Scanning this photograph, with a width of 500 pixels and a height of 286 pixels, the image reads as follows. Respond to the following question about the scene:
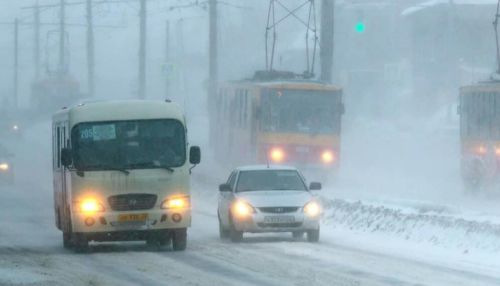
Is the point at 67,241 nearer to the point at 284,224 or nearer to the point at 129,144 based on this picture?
the point at 129,144

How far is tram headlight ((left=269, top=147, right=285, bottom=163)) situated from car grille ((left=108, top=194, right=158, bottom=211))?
64.4 feet

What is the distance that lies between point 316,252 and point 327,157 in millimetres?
20150

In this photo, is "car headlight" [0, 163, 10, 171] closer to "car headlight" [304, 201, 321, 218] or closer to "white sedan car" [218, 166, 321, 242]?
"white sedan car" [218, 166, 321, 242]

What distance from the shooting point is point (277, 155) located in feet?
138

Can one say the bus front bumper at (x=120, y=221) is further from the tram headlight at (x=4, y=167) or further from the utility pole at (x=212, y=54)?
the utility pole at (x=212, y=54)

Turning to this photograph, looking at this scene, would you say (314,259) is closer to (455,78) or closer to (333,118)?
(333,118)

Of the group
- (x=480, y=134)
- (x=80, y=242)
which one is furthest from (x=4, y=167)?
(x=80, y=242)

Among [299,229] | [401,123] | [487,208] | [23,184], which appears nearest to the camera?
[299,229]

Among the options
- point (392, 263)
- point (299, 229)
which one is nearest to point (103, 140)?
point (299, 229)

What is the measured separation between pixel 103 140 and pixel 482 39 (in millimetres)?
67636

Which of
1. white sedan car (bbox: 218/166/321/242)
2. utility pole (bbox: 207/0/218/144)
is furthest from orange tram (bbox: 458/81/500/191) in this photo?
utility pole (bbox: 207/0/218/144)

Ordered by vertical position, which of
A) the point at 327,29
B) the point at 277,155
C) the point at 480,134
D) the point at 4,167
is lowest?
the point at 4,167

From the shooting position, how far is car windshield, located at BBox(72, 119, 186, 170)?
74.4 ft

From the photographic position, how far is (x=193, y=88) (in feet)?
366
